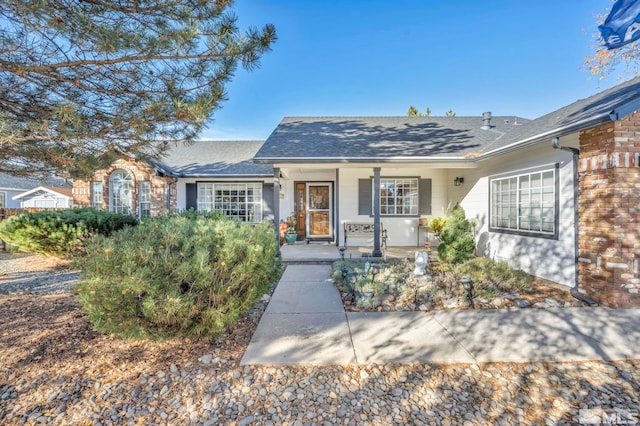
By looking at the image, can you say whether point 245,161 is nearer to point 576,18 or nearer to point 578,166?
point 578,166

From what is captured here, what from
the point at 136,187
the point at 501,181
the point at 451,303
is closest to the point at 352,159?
the point at 501,181

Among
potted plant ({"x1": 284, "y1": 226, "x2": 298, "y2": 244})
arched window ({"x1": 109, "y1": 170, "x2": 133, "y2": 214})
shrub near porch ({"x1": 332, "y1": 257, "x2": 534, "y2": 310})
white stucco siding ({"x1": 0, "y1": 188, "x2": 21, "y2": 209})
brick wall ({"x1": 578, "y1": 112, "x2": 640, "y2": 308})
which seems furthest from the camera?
white stucco siding ({"x1": 0, "y1": 188, "x2": 21, "y2": 209})

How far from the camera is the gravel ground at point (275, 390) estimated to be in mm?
2197

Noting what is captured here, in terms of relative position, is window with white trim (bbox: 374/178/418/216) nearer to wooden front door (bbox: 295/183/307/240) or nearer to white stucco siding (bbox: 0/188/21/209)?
wooden front door (bbox: 295/183/307/240)

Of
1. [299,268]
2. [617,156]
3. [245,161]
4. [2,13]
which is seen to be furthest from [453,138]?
[2,13]

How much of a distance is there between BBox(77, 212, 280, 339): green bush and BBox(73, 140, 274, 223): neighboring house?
7.25m

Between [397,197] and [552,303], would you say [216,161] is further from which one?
[552,303]

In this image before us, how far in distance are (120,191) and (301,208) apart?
7.15 meters

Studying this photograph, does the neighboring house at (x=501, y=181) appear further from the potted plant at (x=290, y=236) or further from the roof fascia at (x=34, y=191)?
the roof fascia at (x=34, y=191)

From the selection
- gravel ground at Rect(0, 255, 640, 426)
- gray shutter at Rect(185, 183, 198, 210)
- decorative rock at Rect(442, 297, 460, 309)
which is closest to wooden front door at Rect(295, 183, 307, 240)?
gray shutter at Rect(185, 183, 198, 210)

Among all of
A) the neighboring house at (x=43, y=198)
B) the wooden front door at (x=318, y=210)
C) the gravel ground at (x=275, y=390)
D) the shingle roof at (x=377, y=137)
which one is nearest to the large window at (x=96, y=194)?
the shingle roof at (x=377, y=137)

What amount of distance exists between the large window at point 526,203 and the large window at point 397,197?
2.49m

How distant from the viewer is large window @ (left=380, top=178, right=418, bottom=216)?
9.55 meters

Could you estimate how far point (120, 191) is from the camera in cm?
1130
